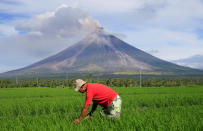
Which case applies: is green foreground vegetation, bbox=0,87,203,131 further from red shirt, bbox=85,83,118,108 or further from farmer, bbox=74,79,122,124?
red shirt, bbox=85,83,118,108

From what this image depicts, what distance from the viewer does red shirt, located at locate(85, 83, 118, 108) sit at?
514 centimetres

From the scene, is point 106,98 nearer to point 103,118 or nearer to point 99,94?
point 99,94

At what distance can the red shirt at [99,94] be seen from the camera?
5.14 meters

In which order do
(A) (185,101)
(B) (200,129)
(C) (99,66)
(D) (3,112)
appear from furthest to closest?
1. (C) (99,66)
2. (A) (185,101)
3. (D) (3,112)
4. (B) (200,129)

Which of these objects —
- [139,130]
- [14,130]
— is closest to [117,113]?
[139,130]

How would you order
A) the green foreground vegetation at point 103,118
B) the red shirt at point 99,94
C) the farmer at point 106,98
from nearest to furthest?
the green foreground vegetation at point 103,118
the red shirt at point 99,94
the farmer at point 106,98

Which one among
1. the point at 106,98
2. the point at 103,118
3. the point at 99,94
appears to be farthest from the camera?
the point at 103,118

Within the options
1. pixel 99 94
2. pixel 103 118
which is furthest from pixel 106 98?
pixel 103 118

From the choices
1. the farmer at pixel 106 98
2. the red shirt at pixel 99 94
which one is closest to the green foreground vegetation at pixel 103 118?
the farmer at pixel 106 98

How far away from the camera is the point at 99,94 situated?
5445 mm

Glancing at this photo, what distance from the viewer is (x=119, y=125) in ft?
16.9

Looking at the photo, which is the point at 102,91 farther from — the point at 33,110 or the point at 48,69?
the point at 48,69

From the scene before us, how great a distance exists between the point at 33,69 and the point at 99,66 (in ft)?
164

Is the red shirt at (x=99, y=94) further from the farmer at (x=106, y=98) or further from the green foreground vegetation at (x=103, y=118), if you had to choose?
the green foreground vegetation at (x=103, y=118)
